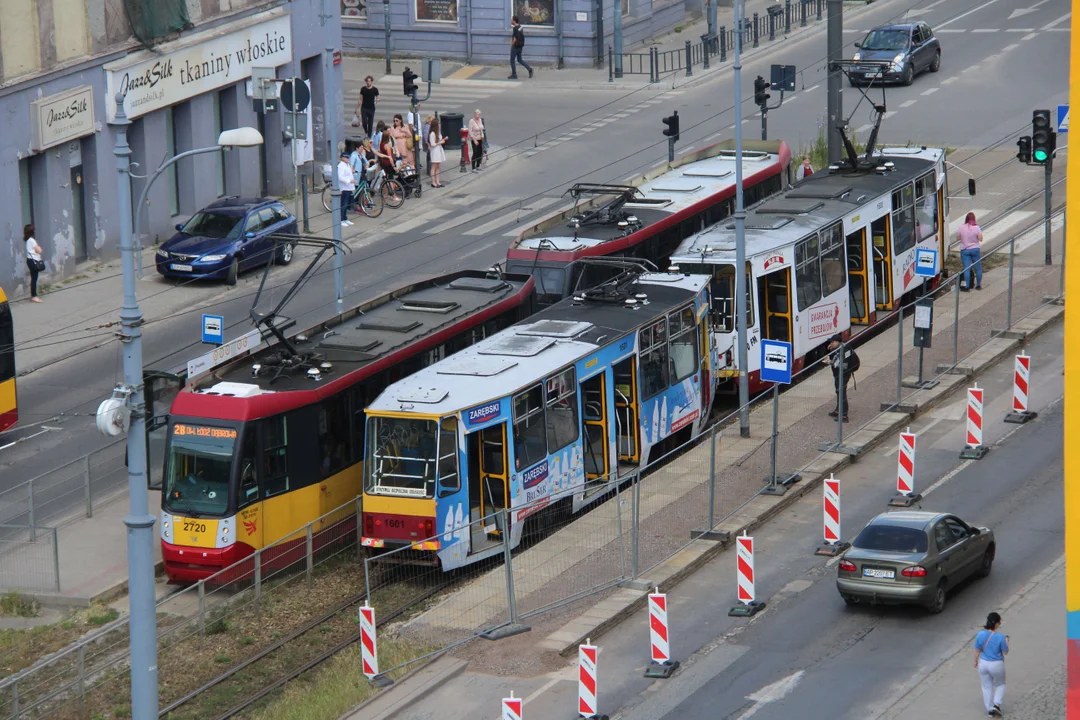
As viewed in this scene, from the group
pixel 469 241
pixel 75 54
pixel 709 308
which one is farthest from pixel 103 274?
pixel 709 308

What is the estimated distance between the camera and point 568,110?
55.1m

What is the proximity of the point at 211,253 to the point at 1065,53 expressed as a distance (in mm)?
30829

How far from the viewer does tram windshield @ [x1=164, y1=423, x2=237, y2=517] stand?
2442 cm

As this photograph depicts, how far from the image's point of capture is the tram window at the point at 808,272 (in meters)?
32.2

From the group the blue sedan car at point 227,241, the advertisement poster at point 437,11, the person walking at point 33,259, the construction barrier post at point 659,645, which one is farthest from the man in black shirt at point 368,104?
the construction barrier post at point 659,645

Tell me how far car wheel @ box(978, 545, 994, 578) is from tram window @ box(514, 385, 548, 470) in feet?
20.1

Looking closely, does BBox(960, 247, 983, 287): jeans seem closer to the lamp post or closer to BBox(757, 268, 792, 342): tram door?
BBox(757, 268, 792, 342): tram door

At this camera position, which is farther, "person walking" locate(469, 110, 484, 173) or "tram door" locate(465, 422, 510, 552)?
"person walking" locate(469, 110, 484, 173)

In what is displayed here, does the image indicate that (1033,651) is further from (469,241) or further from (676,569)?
(469,241)

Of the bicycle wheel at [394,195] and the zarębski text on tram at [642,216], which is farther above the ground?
the zarębski text on tram at [642,216]

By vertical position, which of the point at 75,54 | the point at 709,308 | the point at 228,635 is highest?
the point at 75,54

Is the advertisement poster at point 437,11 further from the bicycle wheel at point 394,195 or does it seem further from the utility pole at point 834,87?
the utility pole at point 834,87

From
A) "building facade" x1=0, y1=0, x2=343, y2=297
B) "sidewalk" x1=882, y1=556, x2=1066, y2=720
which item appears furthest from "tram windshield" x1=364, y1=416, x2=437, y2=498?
"building facade" x1=0, y1=0, x2=343, y2=297

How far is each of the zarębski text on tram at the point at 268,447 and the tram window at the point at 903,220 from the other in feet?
42.2
